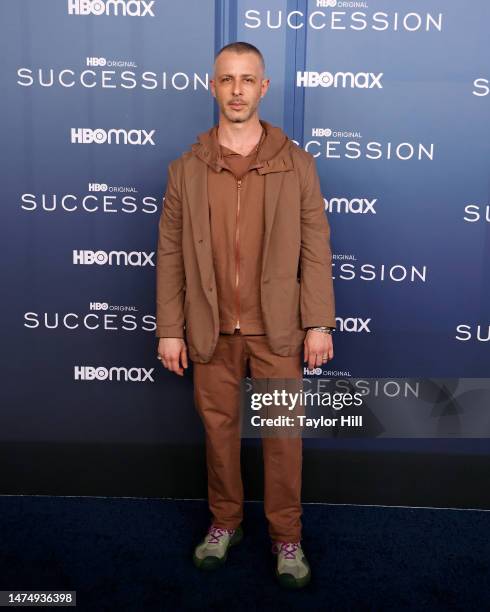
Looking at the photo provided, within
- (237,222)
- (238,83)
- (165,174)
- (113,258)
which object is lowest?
(113,258)

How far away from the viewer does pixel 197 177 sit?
2076 millimetres

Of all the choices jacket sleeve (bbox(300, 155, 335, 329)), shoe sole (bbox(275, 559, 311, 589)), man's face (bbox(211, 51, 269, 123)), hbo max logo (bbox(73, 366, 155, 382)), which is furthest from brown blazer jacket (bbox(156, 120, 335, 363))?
shoe sole (bbox(275, 559, 311, 589))

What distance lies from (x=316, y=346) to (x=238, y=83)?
0.87m

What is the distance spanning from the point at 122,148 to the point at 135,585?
5.28 feet

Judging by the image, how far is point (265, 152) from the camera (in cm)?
207

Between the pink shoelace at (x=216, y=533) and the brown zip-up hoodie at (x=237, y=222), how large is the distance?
75cm

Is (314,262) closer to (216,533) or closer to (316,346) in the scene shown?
(316,346)

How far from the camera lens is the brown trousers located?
2.16m

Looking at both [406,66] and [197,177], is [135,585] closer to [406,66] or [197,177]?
[197,177]

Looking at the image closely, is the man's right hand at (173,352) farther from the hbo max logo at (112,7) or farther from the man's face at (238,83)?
the hbo max logo at (112,7)

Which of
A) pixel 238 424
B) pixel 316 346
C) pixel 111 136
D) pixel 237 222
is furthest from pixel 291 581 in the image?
pixel 111 136

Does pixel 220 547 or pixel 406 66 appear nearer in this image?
pixel 220 547

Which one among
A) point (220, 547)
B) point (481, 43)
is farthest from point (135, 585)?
point (481, 43)

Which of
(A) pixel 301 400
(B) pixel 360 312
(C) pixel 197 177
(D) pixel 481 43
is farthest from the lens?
(B) pixel 360 312
